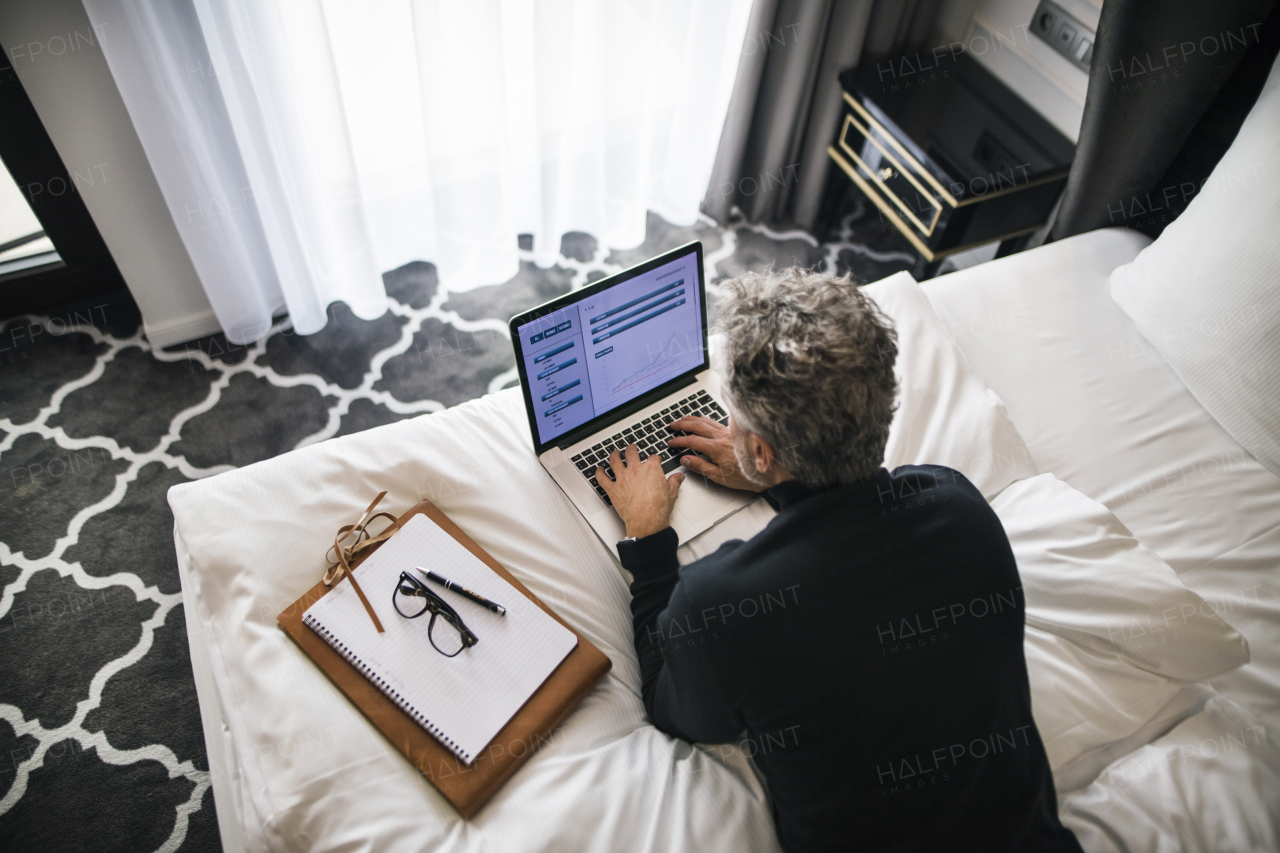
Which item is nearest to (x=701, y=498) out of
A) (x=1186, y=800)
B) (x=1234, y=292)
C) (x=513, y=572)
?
(x=513, y=572)

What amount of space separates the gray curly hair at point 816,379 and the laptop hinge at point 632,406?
391 millimetres

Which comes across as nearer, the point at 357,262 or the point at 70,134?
the point at 70,134

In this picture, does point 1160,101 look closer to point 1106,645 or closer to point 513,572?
point 1106,645

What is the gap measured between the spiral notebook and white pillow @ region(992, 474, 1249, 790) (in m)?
0.73

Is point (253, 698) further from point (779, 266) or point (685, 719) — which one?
point (779, 266)

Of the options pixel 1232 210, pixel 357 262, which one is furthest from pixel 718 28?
pixel 1232 210

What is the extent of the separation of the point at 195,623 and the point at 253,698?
19 cm

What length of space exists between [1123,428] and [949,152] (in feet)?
2.98

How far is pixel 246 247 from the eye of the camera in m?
1.93

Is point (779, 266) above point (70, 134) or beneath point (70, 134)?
beneath

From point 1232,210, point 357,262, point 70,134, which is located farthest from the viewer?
point 357,262

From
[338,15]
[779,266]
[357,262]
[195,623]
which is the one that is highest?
[338,15]

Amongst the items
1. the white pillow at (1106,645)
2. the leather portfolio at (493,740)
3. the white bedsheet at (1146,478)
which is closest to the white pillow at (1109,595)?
the white pillow at (1106,645)

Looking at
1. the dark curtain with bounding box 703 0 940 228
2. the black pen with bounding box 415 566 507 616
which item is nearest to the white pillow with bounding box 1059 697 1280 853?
the black pen with bounding box 415 566 507 616
